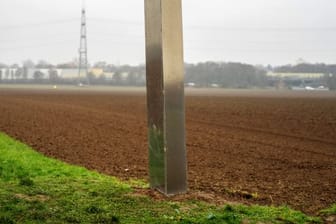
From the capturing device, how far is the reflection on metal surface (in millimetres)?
6340

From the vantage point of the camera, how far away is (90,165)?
1027 cm

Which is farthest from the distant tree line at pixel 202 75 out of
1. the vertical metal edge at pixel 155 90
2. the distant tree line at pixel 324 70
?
the vertical metal edge at pixel 155 90

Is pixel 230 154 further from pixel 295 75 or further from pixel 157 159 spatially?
pixel 295 75

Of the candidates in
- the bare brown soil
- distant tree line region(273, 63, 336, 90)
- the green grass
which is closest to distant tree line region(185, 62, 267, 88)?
distant tree line region(273, 63, 336, 90)

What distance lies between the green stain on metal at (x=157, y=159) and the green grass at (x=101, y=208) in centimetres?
43

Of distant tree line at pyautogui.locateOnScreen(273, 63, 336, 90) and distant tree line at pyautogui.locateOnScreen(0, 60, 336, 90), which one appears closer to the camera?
distant tree line at pyautogui.locateOnScreen(273, 63, 336, 90)

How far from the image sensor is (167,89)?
20.9ft

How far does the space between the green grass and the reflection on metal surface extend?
2.00ft

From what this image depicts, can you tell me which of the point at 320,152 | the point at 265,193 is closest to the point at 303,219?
the point at 265,193

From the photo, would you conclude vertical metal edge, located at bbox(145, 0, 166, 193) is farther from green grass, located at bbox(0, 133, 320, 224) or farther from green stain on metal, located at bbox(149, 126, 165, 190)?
green grass, located at bbox(0, 133, 320, 224)

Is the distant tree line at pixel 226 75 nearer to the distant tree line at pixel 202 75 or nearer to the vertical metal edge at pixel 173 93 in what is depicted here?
the distant tree line at pixel 202 75

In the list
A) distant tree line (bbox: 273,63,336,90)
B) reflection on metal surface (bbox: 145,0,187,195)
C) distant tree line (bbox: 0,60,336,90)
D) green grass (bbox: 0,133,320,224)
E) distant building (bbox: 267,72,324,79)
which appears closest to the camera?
green grass (bbox: 0,133,320,224)

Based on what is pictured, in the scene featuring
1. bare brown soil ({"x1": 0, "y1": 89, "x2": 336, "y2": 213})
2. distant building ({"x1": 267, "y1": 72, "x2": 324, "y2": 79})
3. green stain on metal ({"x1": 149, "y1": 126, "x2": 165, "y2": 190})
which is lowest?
bare brown soil ({"x1": 0, "y1": 89, "x2": 336, "y2": 213})

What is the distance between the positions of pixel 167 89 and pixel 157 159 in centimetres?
109
